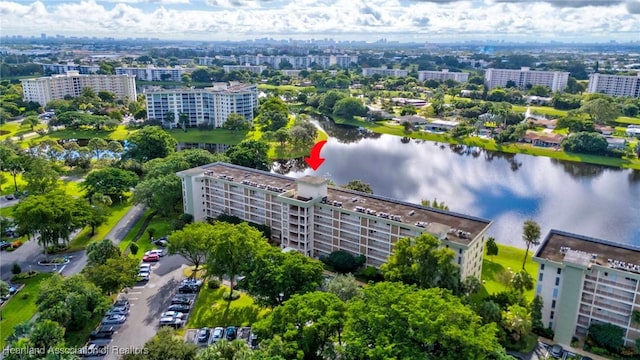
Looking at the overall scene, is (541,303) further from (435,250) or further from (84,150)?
(84,150)

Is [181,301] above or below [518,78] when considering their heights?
below

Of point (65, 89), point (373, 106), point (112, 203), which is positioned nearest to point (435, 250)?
point (112, 203)

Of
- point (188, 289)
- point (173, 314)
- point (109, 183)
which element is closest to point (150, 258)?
point (188, 289)

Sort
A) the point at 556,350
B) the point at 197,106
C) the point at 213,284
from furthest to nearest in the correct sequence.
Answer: the point at 197,106 → the point at 213,284 → the point at 556,350

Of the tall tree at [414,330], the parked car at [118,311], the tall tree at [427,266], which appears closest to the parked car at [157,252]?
the parked car at [118,311]

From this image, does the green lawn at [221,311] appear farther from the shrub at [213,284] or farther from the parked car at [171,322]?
the parked car at [171,322]

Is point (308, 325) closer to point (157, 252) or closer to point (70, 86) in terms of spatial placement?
point (157, 252)
